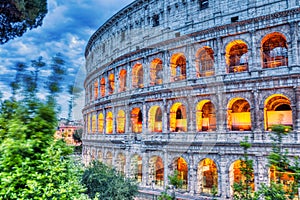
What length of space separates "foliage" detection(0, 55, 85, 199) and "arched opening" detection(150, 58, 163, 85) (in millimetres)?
13947

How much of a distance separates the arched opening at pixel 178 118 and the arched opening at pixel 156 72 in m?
2.38

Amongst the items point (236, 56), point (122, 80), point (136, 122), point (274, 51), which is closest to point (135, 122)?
point (136, 122)

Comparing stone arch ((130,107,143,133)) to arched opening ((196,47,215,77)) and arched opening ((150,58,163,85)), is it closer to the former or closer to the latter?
arched opening ((150,58,163,85))

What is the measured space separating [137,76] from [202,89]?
6.63 metres

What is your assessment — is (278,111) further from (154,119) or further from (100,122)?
(100,122)

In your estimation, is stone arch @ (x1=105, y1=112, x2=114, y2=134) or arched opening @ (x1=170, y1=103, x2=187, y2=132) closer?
arched opening @ (x1=170, y1=103, x2=187, y2=132)

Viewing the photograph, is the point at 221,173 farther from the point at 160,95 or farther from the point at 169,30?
the point at 169,30

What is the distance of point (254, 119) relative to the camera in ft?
44.4

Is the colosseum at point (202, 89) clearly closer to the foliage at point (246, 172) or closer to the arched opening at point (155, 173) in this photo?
the arched opening at point (155, 173)

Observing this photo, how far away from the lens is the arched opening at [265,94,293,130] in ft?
44.6

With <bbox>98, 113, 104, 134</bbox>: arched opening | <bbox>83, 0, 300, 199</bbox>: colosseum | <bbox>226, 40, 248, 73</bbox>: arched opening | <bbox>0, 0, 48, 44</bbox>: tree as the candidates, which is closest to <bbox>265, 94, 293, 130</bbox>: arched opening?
<bbox>83, 0, 300, 199</bbox>: colosseum

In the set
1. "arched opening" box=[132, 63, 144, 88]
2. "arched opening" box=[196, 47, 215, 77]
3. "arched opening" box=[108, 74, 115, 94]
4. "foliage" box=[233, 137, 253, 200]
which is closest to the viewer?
"foliage" box=[233, 137, 253, 200]

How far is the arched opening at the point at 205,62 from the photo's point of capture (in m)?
15.8

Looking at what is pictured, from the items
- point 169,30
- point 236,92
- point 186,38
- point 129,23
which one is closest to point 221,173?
point 236,92
